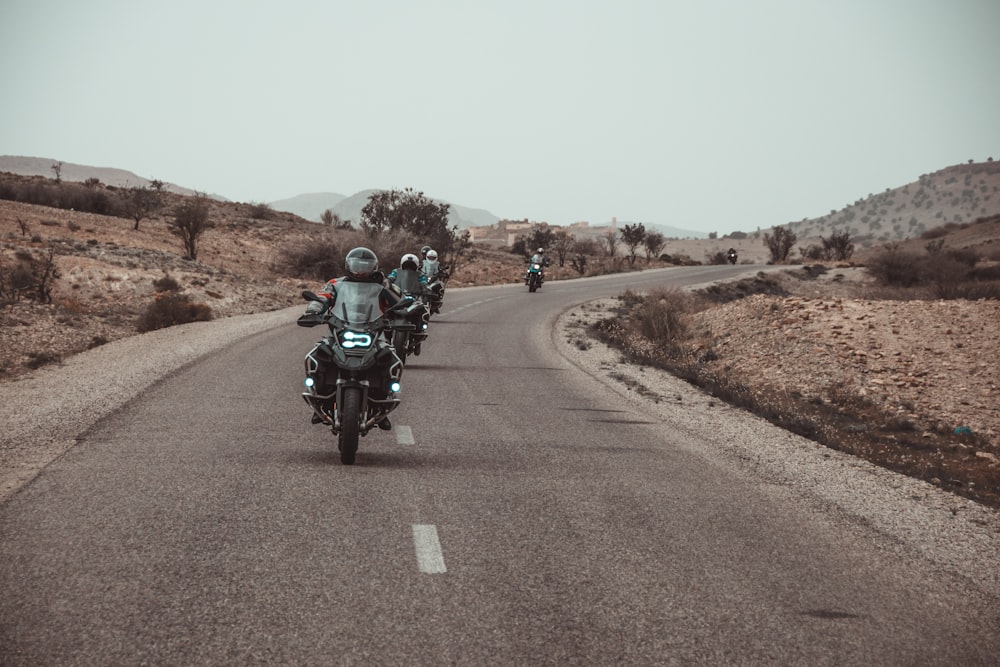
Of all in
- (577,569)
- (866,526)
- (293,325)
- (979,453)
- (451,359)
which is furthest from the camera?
(293,325)

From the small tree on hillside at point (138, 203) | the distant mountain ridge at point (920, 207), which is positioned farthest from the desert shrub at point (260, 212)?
the distant mountain ridge at point (920, 207)

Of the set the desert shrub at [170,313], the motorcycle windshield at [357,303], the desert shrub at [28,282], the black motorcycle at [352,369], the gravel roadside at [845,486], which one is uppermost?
the motorcycle windshield at [357,303]

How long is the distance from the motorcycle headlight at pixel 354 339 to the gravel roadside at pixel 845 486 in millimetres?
3843

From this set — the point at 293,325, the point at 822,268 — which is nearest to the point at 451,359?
the point at 293,325

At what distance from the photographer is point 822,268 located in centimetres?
5759

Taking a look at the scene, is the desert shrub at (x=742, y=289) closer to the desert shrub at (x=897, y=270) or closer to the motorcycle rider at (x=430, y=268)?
the desert shrub at (x=897, y=270)

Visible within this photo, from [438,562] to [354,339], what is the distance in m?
3.12

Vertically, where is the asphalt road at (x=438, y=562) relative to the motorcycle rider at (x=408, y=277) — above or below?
below

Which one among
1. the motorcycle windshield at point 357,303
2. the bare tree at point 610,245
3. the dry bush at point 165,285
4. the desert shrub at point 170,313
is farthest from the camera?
the bare tree at point 610,245

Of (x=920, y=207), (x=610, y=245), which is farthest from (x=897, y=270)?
(x=920, y=207)

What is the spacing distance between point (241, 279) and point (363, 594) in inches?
1147

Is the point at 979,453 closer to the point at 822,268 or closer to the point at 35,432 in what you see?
the point at 35,432

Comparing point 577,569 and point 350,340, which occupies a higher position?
point 350,340

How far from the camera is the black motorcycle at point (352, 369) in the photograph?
308 inches
